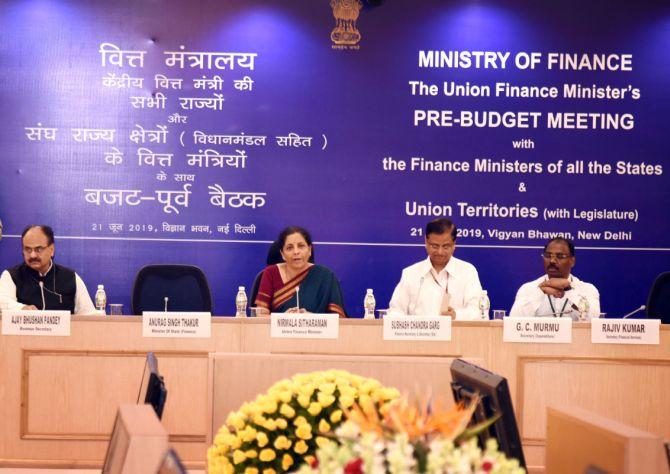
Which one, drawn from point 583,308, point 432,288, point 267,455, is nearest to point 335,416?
point 267,455

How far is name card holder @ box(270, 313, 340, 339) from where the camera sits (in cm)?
421

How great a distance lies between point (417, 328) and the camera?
13.9 ft

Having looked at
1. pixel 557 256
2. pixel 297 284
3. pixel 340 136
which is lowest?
pixel 297 284

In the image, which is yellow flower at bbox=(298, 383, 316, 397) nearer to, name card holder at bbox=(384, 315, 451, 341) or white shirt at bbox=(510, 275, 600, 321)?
name card holder at bbox=(384, 315, 451, 341)

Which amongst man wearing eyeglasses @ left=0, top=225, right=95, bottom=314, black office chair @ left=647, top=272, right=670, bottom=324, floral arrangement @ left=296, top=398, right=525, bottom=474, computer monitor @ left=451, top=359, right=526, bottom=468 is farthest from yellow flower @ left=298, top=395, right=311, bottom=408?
black office chair @ left=647, top=272, right=670, bottom=324

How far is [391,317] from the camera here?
13.9ft

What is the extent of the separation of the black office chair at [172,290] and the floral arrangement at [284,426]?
343cm

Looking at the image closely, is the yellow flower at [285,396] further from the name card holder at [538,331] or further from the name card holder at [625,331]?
the name card holder at [625,331]

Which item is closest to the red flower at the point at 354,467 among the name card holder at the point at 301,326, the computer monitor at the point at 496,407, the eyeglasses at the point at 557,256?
the computer monitor at the point at 496,407

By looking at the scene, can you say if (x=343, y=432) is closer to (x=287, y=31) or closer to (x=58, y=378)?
(x=58, y=378)

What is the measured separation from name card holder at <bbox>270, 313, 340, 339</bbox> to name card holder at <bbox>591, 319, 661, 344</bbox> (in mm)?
1185

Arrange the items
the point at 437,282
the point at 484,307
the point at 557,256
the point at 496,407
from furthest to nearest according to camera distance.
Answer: the point at 437,282 → the point at 557,256 → the point at 484,307 → the point at 496,407

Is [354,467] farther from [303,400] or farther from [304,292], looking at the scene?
[304,292]

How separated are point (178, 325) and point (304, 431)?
264cm
